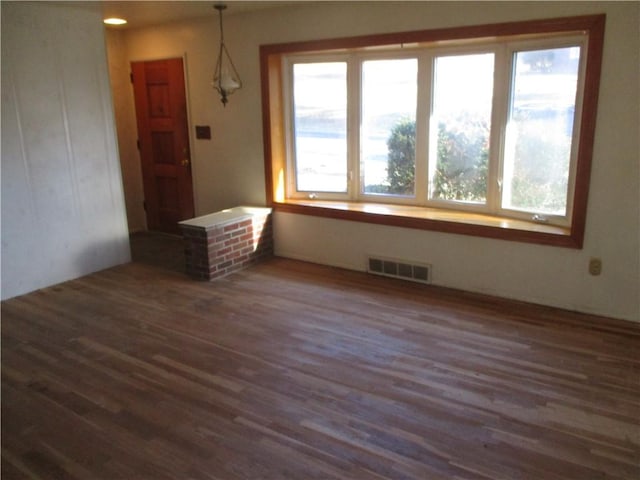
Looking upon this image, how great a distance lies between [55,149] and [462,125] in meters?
3.44

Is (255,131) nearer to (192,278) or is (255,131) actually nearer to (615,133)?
(192,278)

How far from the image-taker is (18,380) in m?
2.81

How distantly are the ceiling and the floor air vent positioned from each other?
236 cm

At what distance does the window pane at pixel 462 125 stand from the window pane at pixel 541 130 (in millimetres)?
217

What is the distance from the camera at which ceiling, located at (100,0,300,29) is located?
13.7 ft

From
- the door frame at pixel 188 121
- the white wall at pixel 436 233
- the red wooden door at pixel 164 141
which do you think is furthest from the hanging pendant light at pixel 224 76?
the red wooden door at pixel 164 141

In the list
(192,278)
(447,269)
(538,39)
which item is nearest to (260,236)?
(192,278)

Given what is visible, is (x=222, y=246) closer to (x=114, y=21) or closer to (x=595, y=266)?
(x=114, y=21)

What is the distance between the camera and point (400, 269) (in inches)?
170

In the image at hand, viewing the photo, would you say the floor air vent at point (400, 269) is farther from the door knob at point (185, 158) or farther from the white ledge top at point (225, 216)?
the door knob at point (185, 158)

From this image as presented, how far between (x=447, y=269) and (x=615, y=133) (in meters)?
1.54

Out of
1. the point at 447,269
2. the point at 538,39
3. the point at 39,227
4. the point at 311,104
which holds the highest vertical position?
the point at 538,39

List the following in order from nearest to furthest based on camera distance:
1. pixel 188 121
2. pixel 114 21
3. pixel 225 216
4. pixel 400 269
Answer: pixel 400 269 → pixel 225 216 → pixel 114 21 → pixel 188 121

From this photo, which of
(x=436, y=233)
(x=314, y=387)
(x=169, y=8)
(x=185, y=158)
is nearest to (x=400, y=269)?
(x=436, y=233)
